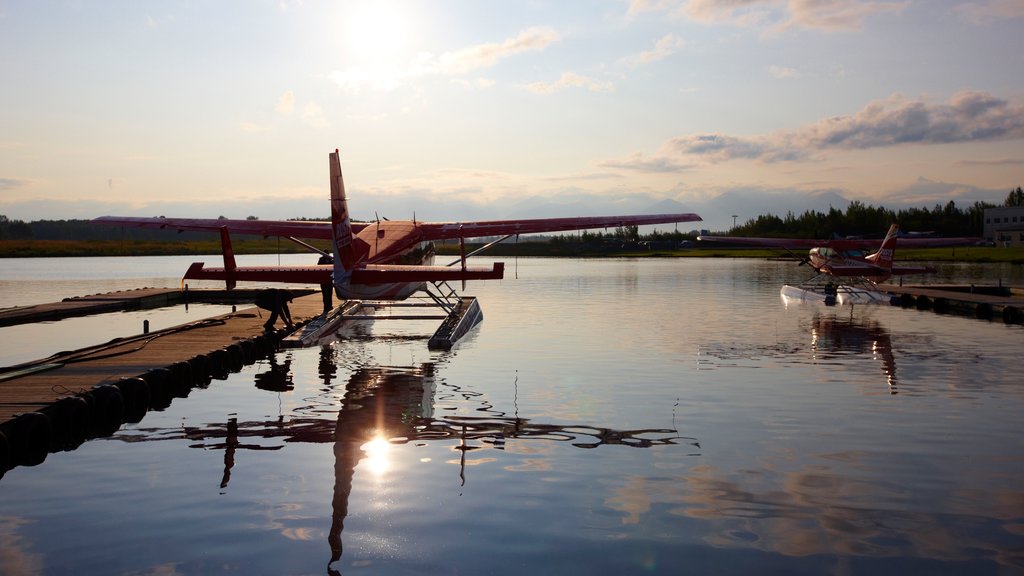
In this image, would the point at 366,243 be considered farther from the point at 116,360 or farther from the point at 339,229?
the point at 116,360

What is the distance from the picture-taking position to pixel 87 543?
727 centimetres

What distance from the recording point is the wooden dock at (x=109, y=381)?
1048cm

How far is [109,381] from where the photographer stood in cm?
1316

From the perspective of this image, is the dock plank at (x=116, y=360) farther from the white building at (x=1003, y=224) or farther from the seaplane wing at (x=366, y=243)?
the white building at (x=1003, y=224)

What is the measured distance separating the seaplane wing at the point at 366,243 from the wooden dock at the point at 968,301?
35.0ft

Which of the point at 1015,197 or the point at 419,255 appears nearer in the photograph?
the point at 419,255

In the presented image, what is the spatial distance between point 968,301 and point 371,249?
2125cm

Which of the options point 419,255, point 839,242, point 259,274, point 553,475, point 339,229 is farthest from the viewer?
point 839,242

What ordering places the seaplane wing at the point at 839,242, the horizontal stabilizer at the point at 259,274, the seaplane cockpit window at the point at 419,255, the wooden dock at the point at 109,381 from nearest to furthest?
the wooden dock at the point at 109,381 < the horizontal stabilizer at the point at 259,274 < the seaplane cockpit window at the point at 419,255 < the seaplane wing at the point at 839,242

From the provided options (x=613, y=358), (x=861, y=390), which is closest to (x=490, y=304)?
(x=613, y=358)

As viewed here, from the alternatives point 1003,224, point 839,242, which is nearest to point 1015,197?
point 1003,224

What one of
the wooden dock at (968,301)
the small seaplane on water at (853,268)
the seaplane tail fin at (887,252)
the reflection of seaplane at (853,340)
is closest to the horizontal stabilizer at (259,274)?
the reflection of seaplane at (853,340)

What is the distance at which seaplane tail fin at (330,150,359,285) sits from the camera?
799 inches

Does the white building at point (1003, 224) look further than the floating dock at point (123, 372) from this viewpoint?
Yes
